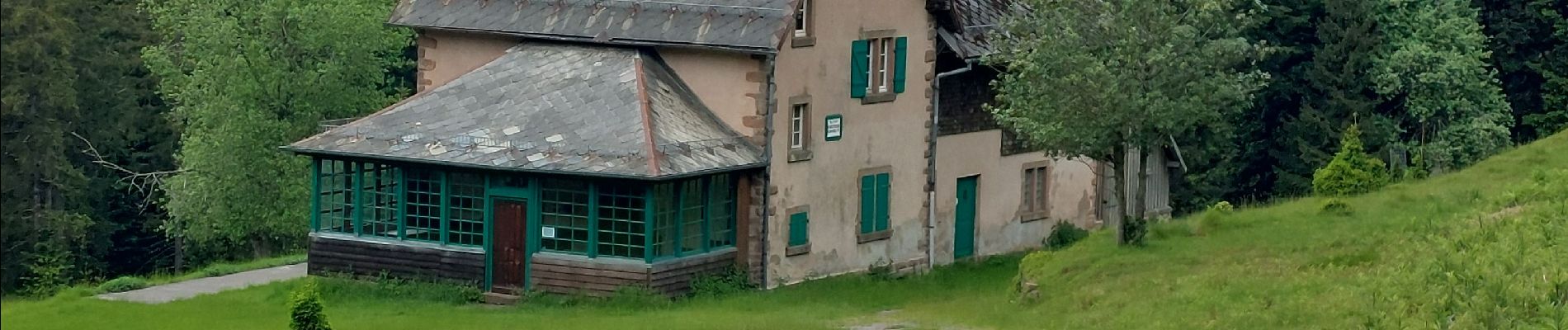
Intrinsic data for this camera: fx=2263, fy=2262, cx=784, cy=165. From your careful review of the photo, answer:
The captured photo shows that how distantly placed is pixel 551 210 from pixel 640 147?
5.40ft

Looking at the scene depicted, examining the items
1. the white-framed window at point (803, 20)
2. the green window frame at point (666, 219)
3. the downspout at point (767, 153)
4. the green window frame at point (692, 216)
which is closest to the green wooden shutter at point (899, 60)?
the white-framed window at point (803, 20)

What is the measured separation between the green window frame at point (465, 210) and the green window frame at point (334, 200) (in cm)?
170

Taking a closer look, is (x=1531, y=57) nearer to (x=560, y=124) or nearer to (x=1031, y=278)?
(x=1031, y=278)

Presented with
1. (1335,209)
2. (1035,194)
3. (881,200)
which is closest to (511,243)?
(881,200)

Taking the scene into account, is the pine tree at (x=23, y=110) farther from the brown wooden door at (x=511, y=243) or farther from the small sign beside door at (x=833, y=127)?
the small sign beside door at (x=833, y=127)

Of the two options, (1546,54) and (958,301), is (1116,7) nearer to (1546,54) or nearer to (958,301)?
(958,301)

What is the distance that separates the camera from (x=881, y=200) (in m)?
35.0

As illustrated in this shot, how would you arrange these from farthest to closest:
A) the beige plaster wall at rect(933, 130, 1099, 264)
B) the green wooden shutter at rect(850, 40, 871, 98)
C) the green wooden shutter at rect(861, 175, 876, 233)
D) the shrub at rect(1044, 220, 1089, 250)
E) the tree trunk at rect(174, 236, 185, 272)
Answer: the tree trunk at rect(174, 236, 185, 272) → the shrub at rect(1044, 220, 1089, 250) → the beige plaster wall at rect(933, 130, 1099, 264) → the green wooden shutter at rect(861, 175, 876, 233) → the green wooden shutter at rect(850, 40, 871, 98)

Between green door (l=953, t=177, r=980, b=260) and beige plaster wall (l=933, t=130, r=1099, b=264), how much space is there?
9cm

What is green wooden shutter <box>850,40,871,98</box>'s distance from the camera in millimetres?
33562

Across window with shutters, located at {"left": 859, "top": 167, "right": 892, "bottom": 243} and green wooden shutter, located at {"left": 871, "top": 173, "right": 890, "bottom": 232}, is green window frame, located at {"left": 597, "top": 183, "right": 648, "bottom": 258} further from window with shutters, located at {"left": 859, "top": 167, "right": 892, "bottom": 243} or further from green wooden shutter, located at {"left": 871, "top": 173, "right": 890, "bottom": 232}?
green wooden shutter, located at {"left": 871, "top": 173, "right": 890, "bottom": 232}

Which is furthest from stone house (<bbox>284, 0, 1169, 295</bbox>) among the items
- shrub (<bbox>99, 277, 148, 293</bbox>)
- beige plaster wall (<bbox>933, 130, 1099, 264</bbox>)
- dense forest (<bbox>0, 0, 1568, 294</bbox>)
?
dense forest (<bbox>0, 0, 1568, 294</bbox>)

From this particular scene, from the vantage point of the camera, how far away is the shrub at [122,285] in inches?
1280

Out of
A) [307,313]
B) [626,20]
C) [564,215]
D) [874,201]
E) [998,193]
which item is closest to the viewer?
[307,313]
